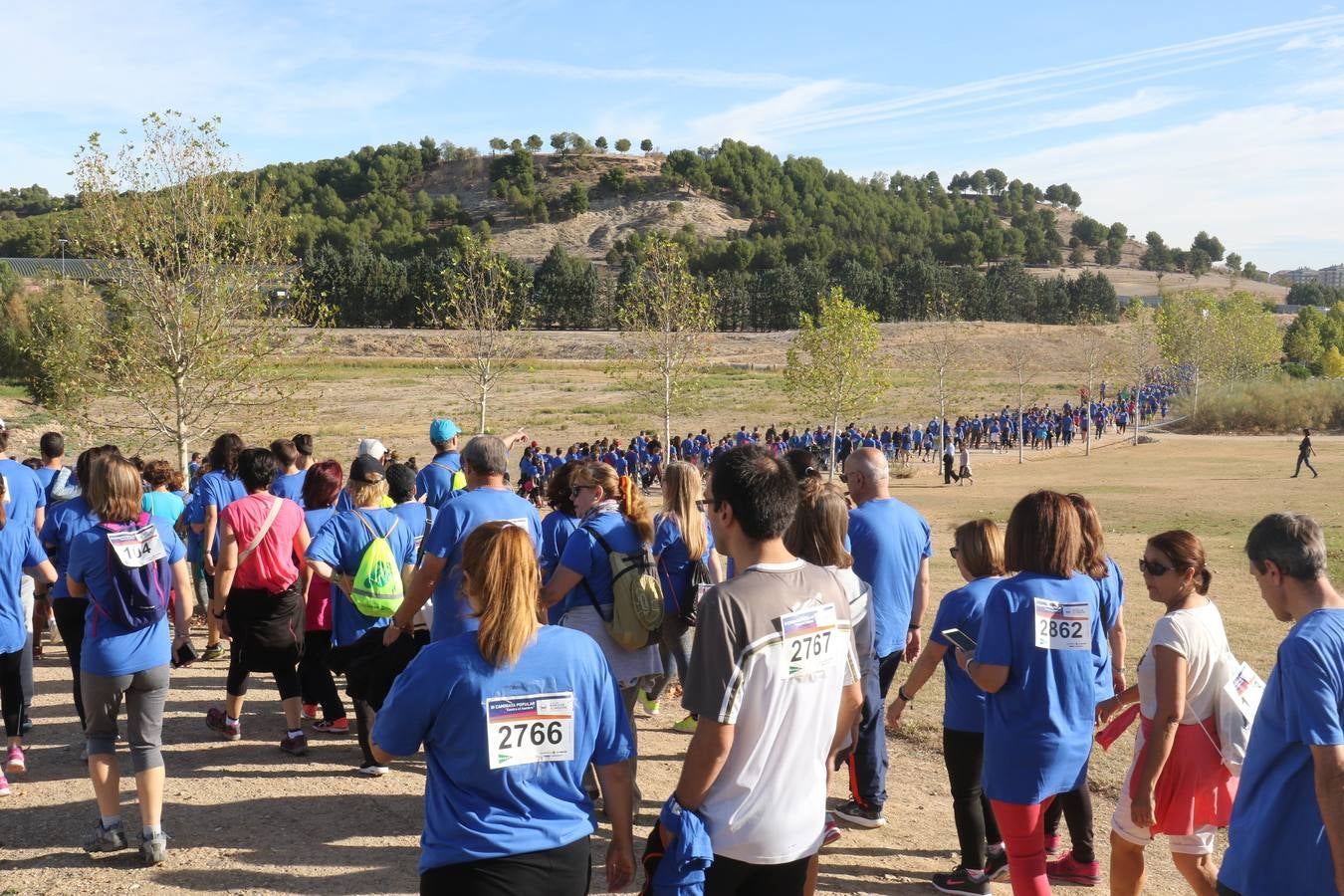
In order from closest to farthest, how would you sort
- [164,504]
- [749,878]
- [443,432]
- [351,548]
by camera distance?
[749,878], [351,548], [443,432], [164,504]

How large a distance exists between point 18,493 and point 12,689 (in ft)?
3.60

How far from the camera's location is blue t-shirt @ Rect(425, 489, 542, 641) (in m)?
4.91

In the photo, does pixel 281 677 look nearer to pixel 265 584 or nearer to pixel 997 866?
pixel 265 584

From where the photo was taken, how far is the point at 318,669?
22.0 ft

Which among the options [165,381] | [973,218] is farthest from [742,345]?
[973,218]

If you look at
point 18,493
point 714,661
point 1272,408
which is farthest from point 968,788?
point 1272,408

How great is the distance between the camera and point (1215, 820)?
3.83m

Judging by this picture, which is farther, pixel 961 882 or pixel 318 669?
pixel 318 669

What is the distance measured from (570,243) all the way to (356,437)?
4611 inches

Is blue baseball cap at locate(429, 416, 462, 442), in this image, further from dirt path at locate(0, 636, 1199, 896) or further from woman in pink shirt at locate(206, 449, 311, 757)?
dirt path at locate(0, 636, 1199, 896)

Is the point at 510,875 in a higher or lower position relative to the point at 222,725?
higher

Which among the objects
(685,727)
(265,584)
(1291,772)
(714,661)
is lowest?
(685,727)

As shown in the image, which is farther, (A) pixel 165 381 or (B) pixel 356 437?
(B) pixel 356 437

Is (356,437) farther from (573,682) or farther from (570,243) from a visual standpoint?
(570,243)
